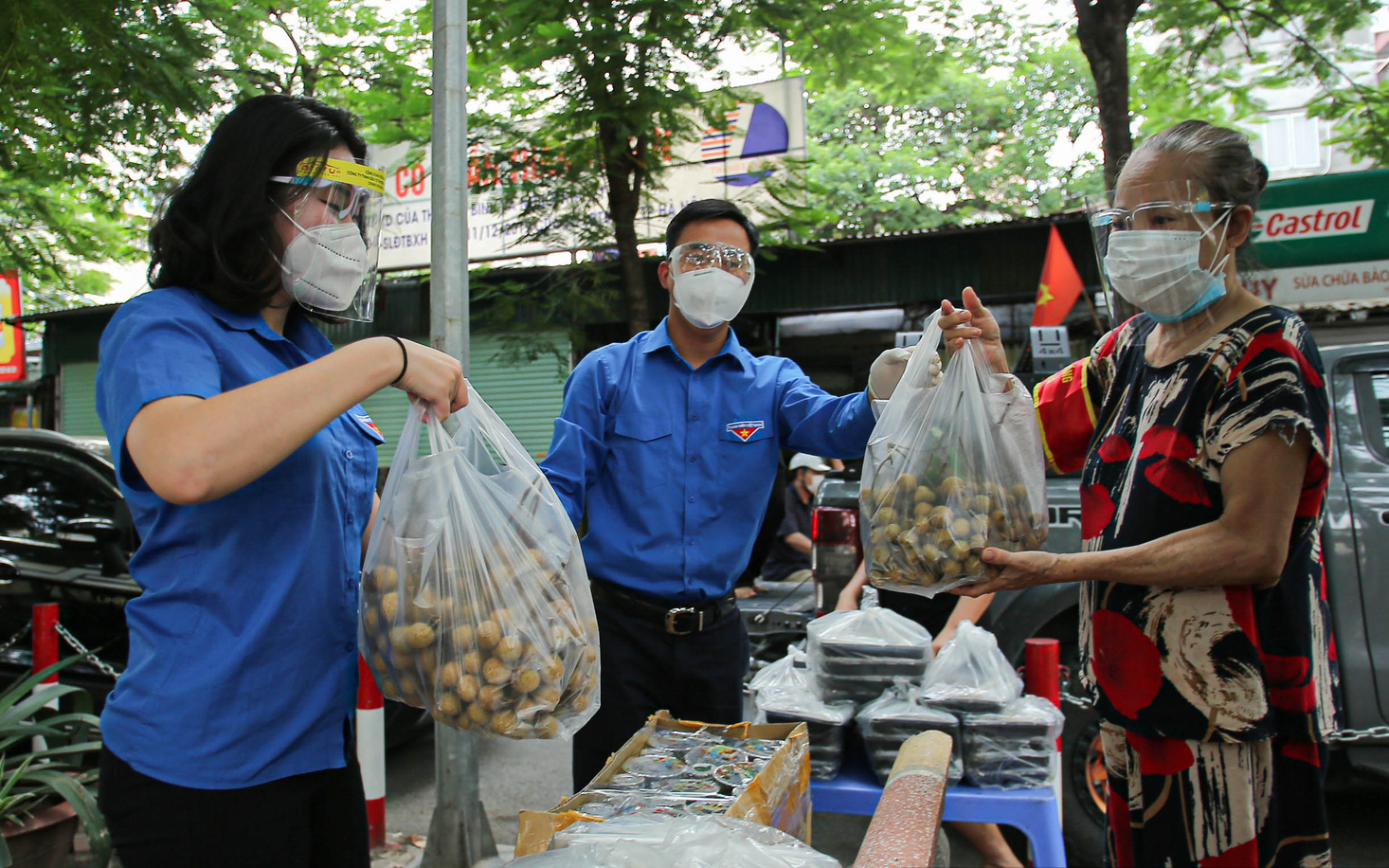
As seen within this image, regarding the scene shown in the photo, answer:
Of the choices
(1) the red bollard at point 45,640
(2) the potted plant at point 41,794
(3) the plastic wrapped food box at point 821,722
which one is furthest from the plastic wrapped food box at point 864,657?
(1) the red bollard at point 45,640

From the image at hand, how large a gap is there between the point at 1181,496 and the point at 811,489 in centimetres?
496

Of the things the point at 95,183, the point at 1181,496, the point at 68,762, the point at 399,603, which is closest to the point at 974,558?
the point at 1181,496

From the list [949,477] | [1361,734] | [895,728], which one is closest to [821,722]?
[895,728]

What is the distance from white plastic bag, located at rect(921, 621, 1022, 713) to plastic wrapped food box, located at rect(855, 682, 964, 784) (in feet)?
0.17

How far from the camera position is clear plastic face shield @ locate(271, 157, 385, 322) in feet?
4.66

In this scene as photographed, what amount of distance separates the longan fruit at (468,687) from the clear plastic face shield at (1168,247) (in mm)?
1346

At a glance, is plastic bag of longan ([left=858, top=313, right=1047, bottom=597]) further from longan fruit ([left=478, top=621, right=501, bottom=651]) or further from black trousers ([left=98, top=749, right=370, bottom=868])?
black trousers ([left=98, top=749, right=370, bottom=868])

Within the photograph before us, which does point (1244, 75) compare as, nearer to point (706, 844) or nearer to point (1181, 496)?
point (1181, 496)

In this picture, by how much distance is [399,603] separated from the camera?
1.35 meters

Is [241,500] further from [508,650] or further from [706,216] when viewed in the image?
[706,216]

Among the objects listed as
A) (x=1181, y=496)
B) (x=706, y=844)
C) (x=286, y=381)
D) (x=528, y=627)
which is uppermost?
(x=286, y=381)

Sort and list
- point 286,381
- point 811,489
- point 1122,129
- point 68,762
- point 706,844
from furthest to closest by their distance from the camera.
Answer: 1. point 811,489
2. point 1122,129
3. point 68,762
4. point 286,381
5. point 706,844

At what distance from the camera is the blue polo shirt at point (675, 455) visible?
2299mm

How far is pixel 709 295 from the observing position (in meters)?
2.38
